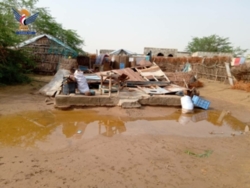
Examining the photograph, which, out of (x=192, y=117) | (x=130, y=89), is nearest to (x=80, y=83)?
(x=130, y=89)

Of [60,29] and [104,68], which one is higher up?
[60,29]

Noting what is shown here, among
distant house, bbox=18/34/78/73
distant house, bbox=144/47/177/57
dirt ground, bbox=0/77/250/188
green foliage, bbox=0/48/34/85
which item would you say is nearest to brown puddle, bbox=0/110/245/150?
dirt ground, bbox=0/77/250/188

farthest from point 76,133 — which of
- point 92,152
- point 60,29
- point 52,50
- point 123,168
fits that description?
point 60,29

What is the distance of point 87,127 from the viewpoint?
5273 millimetres

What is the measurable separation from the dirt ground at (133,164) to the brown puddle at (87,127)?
1.10 ft

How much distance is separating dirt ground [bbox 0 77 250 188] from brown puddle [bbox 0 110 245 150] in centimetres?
33

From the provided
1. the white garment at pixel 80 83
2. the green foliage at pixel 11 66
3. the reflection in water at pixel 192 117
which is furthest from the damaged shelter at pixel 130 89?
the green foliage at pixel 11 66

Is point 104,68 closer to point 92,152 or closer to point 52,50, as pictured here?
point 52,50

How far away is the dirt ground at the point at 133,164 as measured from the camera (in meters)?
2.98

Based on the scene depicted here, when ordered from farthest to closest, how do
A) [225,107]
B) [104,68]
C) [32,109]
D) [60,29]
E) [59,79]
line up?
[60,29]
[104,68]
[59,79]
[225,107]
[32,109]

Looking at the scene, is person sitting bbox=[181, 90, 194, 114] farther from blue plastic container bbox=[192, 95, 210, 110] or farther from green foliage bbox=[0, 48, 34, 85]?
green foliage bbox=[0, 48, 34, 85]

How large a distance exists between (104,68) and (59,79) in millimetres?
5706

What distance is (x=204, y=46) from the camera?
36.2 metres

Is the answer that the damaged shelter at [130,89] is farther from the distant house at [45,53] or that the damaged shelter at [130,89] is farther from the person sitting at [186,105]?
the distant house at [45,53]
